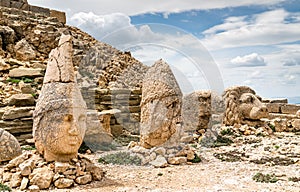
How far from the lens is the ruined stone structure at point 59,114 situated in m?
7.25

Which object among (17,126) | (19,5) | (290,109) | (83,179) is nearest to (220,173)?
(83,179)

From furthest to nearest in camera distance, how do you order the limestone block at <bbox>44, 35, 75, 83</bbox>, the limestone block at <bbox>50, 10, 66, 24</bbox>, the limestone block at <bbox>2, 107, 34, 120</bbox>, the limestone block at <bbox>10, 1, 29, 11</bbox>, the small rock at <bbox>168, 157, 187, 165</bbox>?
the limestone block at <bbox>50, 10, 66, 24</bbox> → the limestone block at <bbox>10, 1, 29, 11</bbox> → the limestone block at <bbox>2, 107, 34, 120</bbox> → the small rock at <bbox>168, 157, 187, 165</bbox> → the limestone block at <bbox>44, 35, 75, 83</bbox>

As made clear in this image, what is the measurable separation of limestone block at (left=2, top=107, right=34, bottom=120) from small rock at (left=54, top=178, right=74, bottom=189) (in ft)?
20.4

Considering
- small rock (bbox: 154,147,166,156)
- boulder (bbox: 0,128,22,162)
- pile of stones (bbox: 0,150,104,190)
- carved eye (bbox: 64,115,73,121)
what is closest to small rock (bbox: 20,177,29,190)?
pile of stones (bbox: 0,150,104,190)

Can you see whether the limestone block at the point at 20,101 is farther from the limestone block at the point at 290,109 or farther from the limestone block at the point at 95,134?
the limestone block at the point at 290,109

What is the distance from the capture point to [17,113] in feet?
40.6

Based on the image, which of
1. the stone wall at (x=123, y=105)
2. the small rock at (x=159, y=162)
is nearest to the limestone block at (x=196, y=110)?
the stone wall at (x=123, y=105)

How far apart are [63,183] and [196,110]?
8.61 m

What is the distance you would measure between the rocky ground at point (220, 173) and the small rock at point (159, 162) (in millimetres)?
163

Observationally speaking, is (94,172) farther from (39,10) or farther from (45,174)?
(39,10)

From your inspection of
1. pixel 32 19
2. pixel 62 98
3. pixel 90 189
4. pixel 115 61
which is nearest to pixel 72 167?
pixel 90 189

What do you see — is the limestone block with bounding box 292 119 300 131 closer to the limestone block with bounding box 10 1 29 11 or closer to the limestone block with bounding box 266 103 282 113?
the limestone block with bounding box 266 103 282 113

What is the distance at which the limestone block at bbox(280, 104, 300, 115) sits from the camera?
20.0m

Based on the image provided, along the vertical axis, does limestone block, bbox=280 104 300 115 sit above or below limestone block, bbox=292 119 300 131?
above
